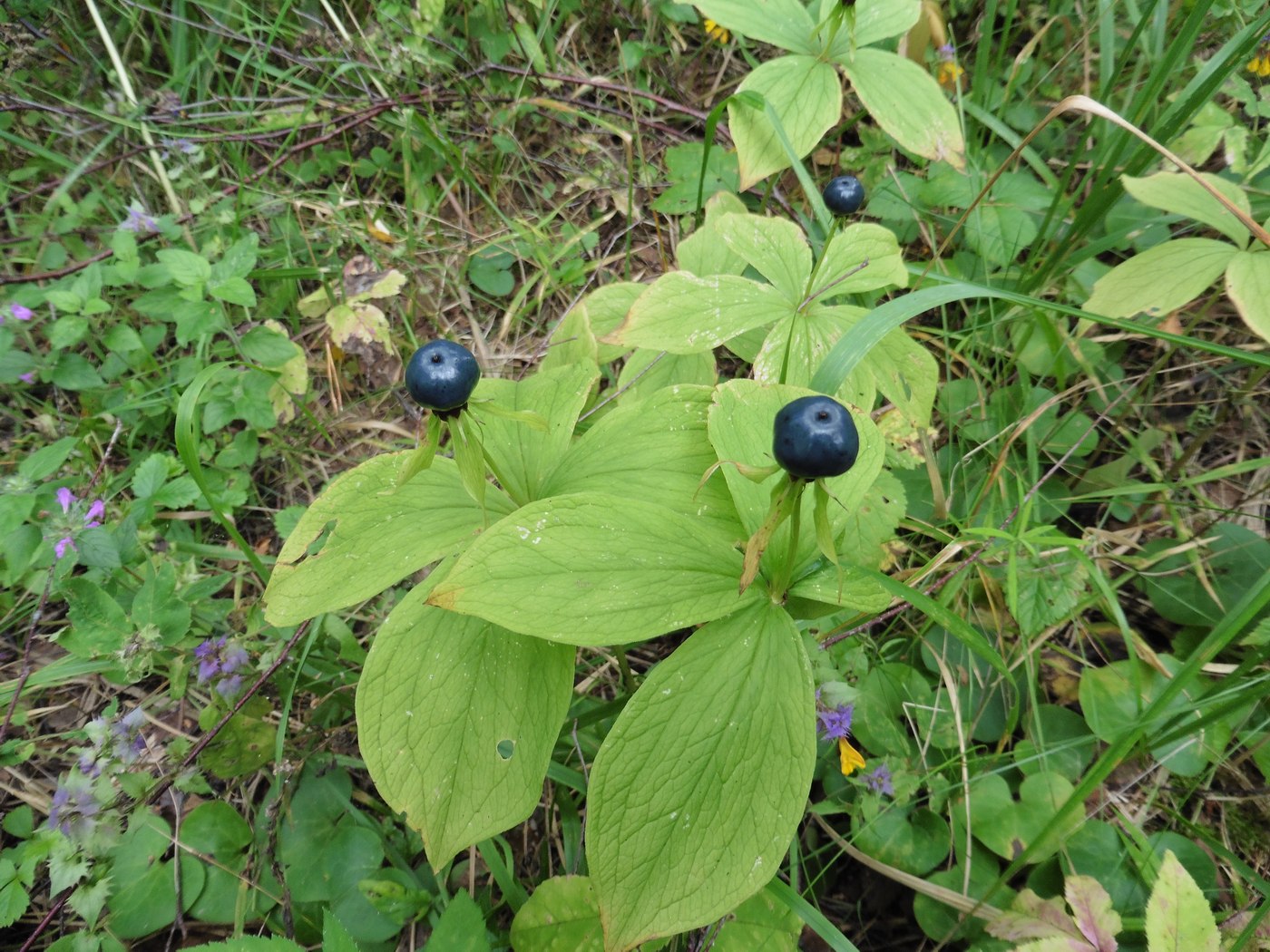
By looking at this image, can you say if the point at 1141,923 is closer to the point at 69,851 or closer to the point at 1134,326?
the point at 1134,326

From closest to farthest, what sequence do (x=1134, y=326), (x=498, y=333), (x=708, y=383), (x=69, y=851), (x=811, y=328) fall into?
(x=69, y=851), (x=1134, y=326), (x=811, y=328), (x=708, y=383), (x=498, y=333)

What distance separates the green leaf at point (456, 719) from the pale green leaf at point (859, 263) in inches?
50.7

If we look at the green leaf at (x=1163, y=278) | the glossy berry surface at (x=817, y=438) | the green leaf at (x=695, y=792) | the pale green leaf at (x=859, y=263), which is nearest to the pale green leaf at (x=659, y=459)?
the green leaf at (x=695, y=792)

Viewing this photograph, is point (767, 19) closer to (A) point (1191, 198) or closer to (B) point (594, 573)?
(A) point (1191, 198)

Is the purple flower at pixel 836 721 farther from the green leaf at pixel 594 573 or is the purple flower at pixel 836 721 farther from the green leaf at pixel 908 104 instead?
the green leaf at pixel 908 104

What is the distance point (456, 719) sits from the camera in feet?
4.22

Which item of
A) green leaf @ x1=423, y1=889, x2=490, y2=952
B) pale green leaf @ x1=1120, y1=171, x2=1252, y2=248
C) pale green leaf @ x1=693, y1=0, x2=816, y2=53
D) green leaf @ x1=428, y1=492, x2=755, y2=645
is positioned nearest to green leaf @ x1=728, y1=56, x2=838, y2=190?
pale green leaf @ x1=693, y1=0, x2=816, y2=53

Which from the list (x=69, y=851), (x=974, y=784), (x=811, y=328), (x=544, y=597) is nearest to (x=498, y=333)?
(x=811, y=328)

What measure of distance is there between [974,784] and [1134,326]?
4.05ft

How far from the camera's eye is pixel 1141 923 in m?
1.52

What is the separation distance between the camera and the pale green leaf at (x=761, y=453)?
4.50 feet

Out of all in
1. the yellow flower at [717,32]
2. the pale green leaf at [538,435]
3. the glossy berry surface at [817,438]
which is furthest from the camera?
the yellow flower at [717,32]

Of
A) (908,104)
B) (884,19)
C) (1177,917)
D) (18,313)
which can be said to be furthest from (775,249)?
(18,313)

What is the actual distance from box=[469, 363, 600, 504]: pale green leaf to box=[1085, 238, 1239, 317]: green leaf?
1498mm
